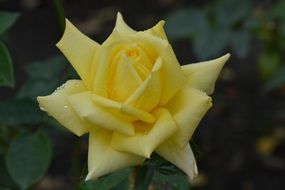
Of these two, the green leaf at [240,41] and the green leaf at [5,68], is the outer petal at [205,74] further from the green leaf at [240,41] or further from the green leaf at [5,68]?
the green leaf at [240,41]

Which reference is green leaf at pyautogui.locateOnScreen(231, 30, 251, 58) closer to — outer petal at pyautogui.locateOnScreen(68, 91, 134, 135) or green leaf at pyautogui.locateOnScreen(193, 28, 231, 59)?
green leaf at pyautogui.locateOnScreen(193, 28, 231, 59)

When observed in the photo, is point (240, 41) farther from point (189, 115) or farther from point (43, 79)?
point (189, 115)

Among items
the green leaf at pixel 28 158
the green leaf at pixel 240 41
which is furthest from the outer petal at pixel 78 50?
the green leaf at pixel 240 41

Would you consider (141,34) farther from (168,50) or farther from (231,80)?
(231,80)

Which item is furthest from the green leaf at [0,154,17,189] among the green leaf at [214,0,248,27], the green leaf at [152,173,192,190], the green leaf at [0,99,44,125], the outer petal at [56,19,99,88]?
the green leaf at [214,0,248,27]

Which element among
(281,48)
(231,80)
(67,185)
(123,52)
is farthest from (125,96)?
(231,80)

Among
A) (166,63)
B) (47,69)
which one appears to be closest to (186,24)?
(47,69)
